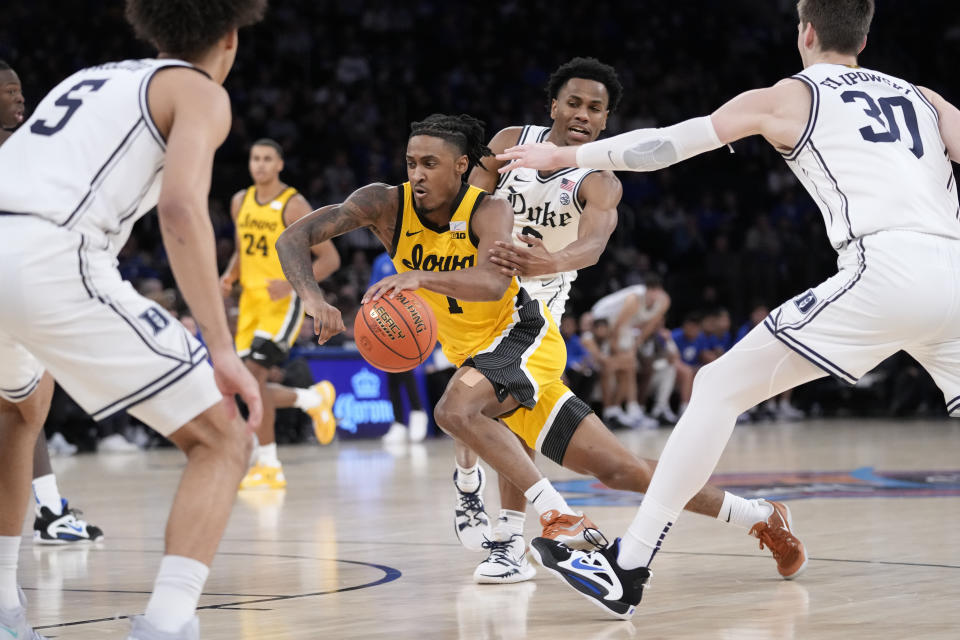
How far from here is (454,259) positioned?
16.9 ft

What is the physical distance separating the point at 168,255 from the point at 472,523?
8.41ft

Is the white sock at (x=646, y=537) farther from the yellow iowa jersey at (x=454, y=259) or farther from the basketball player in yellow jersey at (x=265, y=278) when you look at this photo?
the basketball player in yellow jersey at (x=265, y=278)

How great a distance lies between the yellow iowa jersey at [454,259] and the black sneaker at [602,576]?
1.28 meters

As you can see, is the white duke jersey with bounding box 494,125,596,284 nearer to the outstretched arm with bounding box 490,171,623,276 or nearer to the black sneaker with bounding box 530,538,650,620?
the outstretched arm with bounding box 490,171,623,276

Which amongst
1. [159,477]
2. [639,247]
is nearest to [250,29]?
[639,247]

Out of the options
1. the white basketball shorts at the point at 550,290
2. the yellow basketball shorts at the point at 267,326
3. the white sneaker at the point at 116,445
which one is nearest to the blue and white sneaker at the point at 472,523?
the white basketball shorts at the point at 550,290

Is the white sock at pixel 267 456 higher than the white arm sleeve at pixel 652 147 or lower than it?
lower

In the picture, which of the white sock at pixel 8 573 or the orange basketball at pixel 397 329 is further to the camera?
the orange basketball at pixel 397 329

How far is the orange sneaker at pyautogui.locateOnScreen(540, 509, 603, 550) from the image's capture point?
4750mm

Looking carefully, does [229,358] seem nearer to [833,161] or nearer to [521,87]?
[833,161]

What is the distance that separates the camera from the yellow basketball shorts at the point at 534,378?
499cm

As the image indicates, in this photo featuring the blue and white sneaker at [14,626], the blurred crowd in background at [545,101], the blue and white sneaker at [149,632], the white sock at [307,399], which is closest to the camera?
the blue and white sneaker at [149,632]

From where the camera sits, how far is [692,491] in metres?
4.15

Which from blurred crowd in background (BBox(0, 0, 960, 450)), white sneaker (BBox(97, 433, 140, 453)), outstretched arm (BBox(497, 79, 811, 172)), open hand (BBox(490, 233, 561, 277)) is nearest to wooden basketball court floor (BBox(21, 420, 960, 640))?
open hand (BBox(490, 233, 561, 277))
